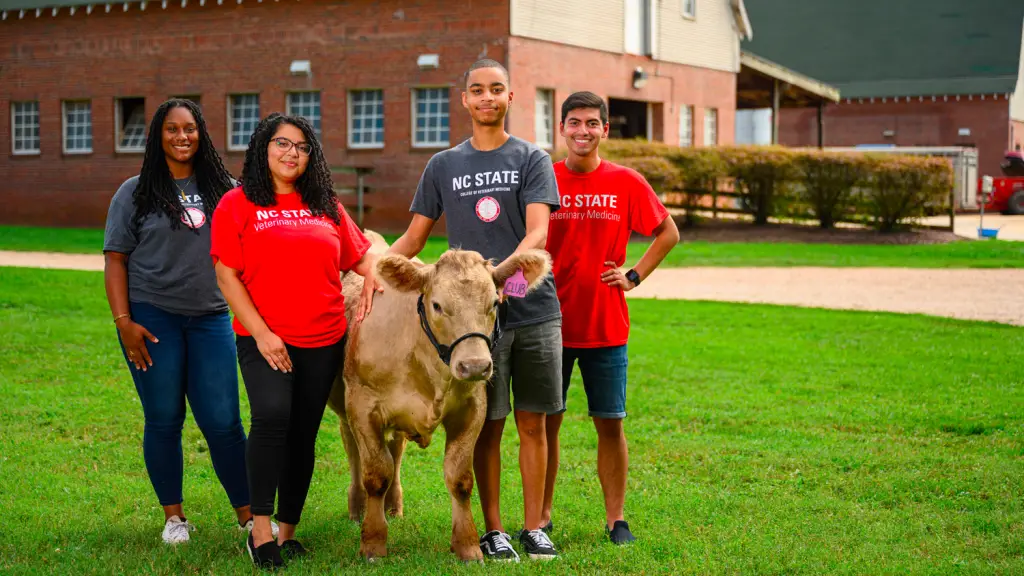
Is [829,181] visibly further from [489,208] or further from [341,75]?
[489,208]

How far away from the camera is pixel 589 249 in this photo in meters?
5.75

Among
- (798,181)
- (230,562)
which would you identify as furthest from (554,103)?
(230,562)

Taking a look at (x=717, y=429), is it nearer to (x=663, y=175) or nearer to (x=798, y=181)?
(x=663, y=175)

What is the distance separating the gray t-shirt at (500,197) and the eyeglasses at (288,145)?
58 cm

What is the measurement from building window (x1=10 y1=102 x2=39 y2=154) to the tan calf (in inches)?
1202

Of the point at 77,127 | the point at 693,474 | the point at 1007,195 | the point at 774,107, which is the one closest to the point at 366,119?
the point at 77,127

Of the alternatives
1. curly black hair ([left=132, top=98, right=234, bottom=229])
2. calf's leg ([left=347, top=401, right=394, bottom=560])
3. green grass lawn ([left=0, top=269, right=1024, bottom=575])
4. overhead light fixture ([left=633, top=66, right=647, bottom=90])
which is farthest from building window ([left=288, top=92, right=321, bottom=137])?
calf's leg ([left=347, top=401, right=394, bottom=560])

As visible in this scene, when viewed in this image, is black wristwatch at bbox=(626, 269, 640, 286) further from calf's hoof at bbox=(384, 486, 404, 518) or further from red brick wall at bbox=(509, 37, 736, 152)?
red brick wall at bbox=(509, 37, 736, 152)

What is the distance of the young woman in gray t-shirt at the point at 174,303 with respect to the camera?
555 centimetres

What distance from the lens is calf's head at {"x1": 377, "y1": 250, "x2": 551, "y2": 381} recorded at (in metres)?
4.70

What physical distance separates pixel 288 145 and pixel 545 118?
23.2 meters

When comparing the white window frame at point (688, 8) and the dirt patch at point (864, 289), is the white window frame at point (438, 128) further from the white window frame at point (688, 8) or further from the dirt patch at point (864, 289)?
the white window frame at point (688, 8)

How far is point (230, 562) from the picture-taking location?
525 centimetres

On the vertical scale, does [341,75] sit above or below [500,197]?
above
